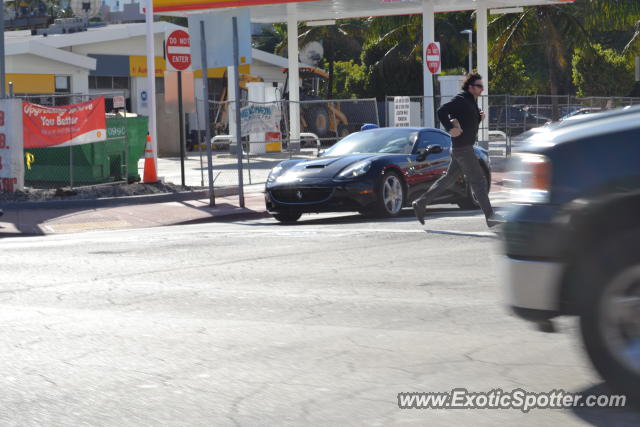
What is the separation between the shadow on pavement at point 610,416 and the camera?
4598 millimetres

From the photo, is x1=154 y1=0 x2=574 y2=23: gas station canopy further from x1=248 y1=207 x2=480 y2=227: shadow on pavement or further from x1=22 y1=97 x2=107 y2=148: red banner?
x1=248 y1=207 x2=480 y2=227: shadow on pavement

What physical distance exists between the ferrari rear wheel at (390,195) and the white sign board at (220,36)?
157 inches

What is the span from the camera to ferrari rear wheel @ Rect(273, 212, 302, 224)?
15188 mm

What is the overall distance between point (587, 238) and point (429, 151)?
404 inches

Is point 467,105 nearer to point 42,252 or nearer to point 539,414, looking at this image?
point 42,252

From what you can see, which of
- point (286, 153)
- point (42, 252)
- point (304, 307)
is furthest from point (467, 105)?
point (286, 153)

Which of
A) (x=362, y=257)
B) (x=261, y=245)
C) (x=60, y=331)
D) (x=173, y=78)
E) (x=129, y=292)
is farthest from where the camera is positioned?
(x=173, y=78)

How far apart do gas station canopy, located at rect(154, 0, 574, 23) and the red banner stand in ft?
40.2

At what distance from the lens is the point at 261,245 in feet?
39.4

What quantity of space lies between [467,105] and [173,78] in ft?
31.1

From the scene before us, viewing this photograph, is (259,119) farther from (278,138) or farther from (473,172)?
(473,172)

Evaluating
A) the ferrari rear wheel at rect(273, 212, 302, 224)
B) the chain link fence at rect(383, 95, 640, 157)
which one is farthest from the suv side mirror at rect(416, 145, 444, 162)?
the chain link fence at rect(383, 95, 640, 157)

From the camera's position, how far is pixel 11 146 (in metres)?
19.4

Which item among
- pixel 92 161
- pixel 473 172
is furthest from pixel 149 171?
pixel 473 172
